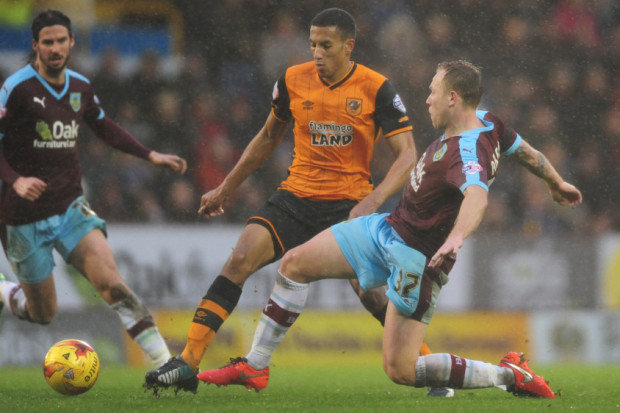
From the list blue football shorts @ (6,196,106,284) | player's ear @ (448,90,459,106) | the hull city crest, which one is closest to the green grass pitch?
blue football shorts @ (6,196,106,284)

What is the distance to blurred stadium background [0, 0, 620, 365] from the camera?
10.2m

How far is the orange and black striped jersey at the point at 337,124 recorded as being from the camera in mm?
6391

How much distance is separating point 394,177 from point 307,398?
1.44m

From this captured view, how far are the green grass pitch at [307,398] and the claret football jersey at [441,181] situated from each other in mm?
909

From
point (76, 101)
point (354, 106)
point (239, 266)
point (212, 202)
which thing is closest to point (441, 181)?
point (354, 106)

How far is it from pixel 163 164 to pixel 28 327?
371 cm

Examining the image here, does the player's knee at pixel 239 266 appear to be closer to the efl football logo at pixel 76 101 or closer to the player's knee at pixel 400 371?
the player's knee at pixel 400 371

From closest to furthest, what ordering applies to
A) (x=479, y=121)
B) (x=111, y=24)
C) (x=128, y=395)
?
(x=479, y=121) < (x=128, y=395) < (x=111, y=24)

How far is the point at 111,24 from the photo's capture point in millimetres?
12734

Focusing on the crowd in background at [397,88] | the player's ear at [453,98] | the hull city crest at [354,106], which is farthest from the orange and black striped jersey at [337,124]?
the crowd in background at [397,88]

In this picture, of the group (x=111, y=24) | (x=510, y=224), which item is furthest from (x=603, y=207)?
(x=111, y=24)

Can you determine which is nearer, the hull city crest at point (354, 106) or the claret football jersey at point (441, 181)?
the claret football jersey at point (441, 181)

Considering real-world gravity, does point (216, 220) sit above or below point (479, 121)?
below

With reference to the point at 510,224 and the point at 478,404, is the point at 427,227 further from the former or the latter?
the point at 510,224
